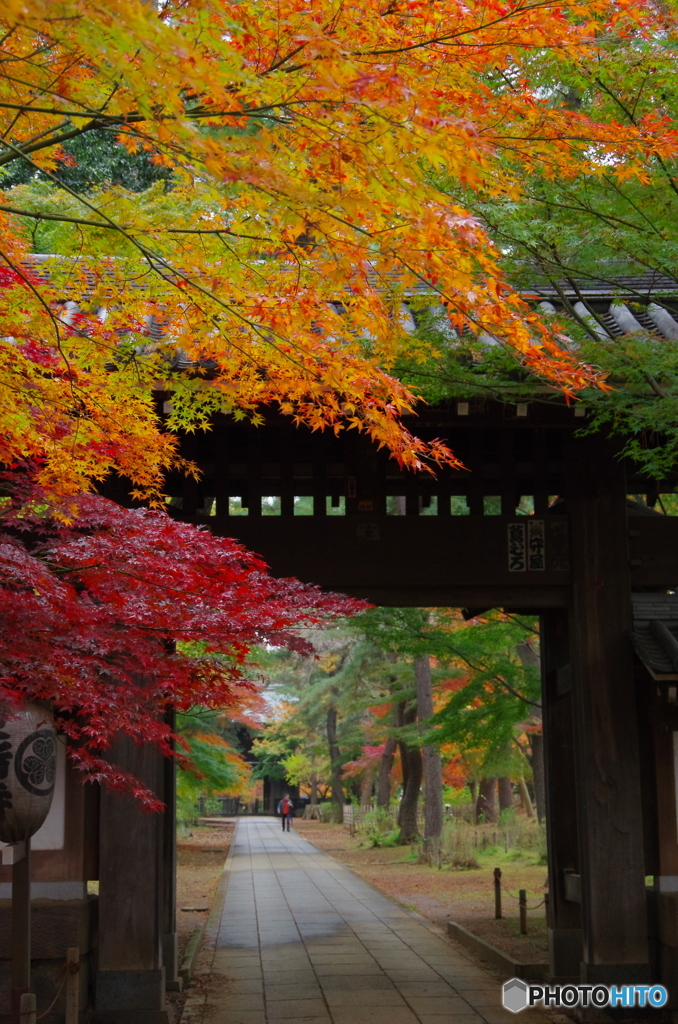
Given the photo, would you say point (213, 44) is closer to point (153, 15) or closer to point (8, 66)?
point (153, 15)

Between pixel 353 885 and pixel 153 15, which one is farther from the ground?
pixel 153 15

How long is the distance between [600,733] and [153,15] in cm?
686

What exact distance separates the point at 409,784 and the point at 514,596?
15.2m

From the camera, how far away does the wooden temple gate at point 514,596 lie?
7.63 metres

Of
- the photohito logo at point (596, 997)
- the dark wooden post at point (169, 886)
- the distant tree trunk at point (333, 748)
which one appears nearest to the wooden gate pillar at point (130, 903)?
the dark wooden post at point (169, 886)

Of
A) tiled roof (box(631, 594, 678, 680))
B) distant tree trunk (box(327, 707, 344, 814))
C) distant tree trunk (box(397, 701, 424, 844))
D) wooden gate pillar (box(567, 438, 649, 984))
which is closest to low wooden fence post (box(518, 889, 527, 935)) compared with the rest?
wooden gate pillar (box(567, 438, 649, 984))

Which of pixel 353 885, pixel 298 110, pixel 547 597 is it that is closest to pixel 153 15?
pixel 298 110

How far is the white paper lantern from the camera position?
18.9 ft

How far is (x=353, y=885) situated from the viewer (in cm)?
1722

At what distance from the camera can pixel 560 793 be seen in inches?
384

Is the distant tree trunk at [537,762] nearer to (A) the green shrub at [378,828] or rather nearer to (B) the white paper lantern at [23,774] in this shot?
(A) the green shrub at [378,828]

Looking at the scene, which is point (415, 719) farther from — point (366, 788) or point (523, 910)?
point (523, 910)

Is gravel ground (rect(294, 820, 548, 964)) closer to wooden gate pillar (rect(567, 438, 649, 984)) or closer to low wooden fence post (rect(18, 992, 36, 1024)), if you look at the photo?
wooden gate pillar (rect(567, 438, 649, 984))

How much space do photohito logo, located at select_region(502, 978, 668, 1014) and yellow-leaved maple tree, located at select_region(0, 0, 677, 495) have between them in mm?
5273
